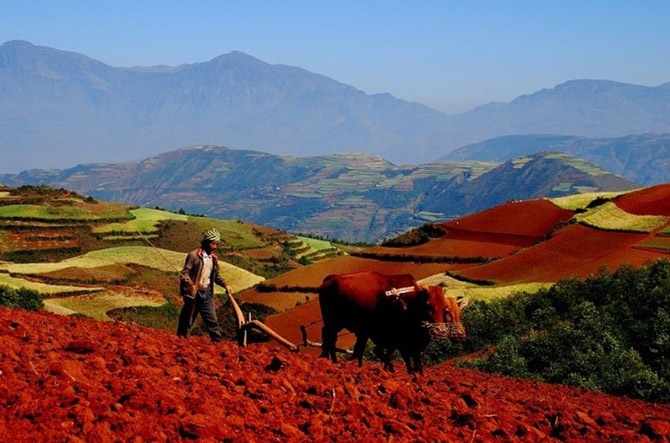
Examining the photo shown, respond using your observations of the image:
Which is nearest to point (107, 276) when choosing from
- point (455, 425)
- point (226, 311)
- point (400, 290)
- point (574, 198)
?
point (226, 311)

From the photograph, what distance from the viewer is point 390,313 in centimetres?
1573

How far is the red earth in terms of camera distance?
7.43m

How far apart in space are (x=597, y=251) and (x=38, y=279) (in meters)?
54.1

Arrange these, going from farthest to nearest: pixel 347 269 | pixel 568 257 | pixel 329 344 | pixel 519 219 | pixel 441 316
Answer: pixel 519 219 → pixel 347 269 → pixel 568 257 → pixel 329 344 → pixel 441 316

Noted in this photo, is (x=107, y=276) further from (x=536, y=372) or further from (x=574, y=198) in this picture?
(x=536, y=372)

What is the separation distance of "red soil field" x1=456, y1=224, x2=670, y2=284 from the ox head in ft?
88.6

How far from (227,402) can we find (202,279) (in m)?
6.68

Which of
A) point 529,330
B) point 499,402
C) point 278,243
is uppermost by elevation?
point 499,402

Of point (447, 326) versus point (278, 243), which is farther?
point (278, 243)

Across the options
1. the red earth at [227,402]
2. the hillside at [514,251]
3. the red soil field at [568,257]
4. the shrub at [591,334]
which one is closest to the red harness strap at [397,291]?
the red earth at [227,402]

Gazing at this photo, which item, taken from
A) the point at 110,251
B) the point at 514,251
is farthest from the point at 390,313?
the point at 110,251

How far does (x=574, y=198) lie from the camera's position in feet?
223

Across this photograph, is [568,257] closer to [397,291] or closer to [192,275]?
[397,291]

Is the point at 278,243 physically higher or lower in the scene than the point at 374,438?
lower
